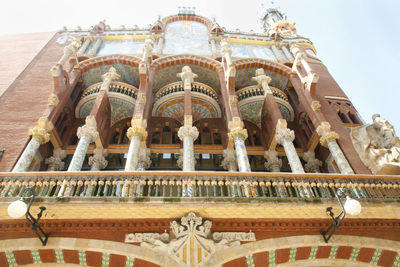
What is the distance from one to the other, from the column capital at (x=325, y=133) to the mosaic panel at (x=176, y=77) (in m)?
6.05

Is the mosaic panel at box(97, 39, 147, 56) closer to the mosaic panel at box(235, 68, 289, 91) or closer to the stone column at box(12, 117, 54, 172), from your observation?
the mosaic panel at box(235, 68, 289, 91)

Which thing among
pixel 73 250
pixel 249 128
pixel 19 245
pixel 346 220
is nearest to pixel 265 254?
pixel 346 220

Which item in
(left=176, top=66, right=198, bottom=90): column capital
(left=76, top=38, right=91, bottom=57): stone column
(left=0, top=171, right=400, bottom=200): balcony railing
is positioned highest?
(left=76, top=38, right=91, bottom=57): stone column

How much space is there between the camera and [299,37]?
21.2 metres

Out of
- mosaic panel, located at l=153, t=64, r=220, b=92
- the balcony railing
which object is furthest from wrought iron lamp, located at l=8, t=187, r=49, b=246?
mosaic panel, located at l=153, t=64, r=220, b=92

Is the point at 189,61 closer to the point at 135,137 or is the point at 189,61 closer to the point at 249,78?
the point at 249,78

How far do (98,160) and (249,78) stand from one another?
895 centimetres

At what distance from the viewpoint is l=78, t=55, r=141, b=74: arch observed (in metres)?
15.4

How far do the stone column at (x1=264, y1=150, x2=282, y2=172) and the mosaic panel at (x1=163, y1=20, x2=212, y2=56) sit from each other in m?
7.58

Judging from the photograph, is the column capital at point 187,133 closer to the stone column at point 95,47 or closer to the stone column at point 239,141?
the stone column at point 239,141

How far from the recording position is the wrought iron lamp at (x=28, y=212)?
5.85m

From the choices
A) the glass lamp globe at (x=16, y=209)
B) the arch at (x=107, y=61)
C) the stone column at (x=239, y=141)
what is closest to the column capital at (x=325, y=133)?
the stone column at (x=239, y=141)

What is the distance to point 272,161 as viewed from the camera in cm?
1310

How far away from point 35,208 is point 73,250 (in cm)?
128
